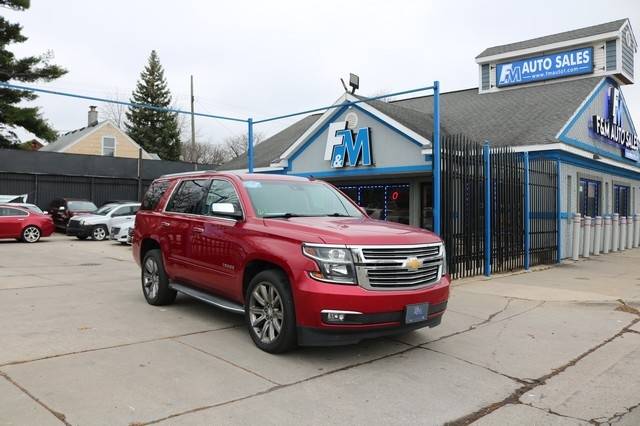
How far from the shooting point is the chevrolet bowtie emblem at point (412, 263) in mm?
5054

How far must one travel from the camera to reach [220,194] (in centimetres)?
645

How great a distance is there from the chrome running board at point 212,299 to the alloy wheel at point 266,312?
30 cm

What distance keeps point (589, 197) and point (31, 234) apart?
19.3 meters

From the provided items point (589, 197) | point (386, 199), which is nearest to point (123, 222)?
point (386, 199)

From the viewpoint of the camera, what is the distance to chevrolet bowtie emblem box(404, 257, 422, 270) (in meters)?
5.05

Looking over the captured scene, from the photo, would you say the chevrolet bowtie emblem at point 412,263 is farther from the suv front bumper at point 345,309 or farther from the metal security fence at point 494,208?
the metal security fence at point 494,208

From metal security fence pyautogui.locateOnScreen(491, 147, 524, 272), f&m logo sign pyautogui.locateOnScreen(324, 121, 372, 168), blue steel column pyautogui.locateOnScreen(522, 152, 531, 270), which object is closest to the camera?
metal security fence pyautogui.locateOnScreen(491, 147, 524, 272)

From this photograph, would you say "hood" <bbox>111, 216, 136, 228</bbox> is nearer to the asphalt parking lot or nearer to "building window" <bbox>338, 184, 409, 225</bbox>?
"building window" <bbox>338, 184, 409, 225</bbox>

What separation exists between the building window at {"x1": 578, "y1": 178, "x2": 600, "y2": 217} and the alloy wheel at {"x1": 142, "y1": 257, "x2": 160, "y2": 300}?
1380 centimetres

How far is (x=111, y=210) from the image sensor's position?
68.4 ft

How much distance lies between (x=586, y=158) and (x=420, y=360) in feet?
42.2

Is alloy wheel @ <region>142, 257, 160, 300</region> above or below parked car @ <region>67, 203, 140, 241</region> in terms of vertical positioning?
below

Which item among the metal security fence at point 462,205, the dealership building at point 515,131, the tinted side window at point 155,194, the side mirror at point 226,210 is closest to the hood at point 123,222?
the dealership building at point 515,131

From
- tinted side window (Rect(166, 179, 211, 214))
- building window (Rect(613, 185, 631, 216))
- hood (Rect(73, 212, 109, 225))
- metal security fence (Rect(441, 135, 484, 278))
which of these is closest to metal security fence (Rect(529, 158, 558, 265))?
metal security fence (Rect(441, 135, 484, 278))
